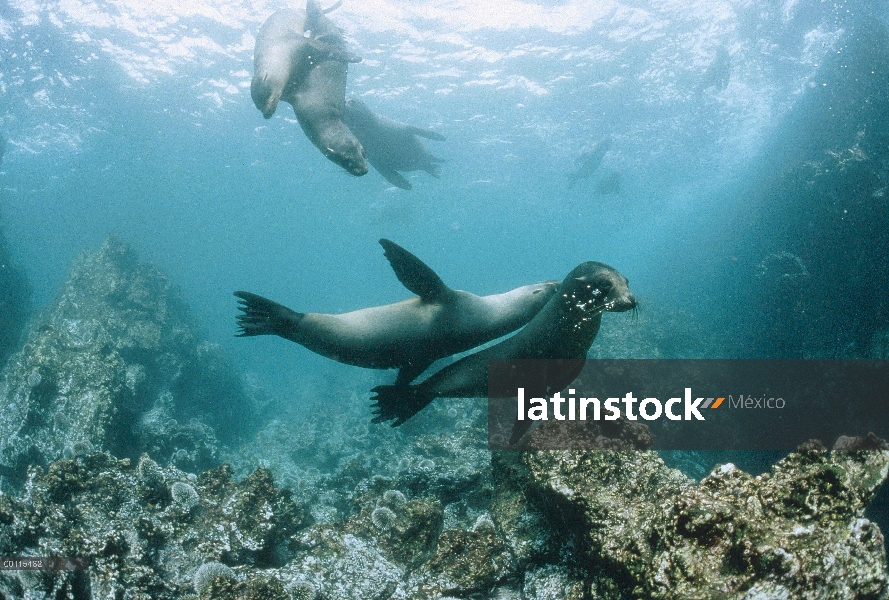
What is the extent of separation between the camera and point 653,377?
11211mm

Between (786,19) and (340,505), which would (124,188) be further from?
(786,19)

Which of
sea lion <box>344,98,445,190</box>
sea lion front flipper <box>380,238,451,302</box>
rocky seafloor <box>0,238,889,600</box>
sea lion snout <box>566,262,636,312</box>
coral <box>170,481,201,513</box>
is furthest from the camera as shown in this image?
sea lion <box>344,98,445,190</box>

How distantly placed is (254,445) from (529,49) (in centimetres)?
1725

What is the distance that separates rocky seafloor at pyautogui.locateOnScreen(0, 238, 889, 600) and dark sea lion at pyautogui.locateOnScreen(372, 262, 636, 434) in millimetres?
788

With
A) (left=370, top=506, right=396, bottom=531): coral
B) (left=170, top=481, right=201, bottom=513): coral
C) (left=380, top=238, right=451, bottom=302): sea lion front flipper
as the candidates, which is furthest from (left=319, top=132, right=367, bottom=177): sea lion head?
(left=170, top=481, right=201, bottom=513): coral

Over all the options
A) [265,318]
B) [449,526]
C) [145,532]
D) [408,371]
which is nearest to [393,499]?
[449,526]

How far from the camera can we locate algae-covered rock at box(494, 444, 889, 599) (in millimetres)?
1829

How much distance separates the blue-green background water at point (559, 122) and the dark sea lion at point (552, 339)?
32.3ft

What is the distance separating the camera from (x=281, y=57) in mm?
3375

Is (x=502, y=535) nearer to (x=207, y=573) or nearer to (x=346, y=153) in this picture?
(x=207, y=573)

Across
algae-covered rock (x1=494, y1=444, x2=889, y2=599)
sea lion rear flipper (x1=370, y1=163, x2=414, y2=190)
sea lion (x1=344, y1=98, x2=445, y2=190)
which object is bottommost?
algae-covered rock (x1=494, y1=444, x2=889, y2=599)

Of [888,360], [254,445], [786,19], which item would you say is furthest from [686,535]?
[786,19]

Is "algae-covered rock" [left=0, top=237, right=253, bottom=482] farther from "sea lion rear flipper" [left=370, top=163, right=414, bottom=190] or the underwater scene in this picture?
"sea lion rear flipper" [left=370, top=163, right=414, bottom=190]

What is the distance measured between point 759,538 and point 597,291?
59.6 inches
